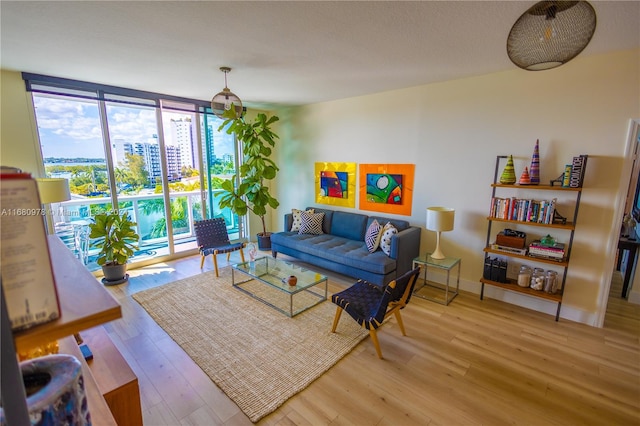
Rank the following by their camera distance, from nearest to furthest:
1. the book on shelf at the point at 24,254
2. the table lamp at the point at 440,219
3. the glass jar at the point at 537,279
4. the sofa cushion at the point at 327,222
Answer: the book on shelf at the point at 24,254
the glass jar at the point at 537,279
the table lamp at the point at 440,219
the sofa cushion at the point at 327,222

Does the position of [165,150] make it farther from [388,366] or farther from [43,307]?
[43,307]

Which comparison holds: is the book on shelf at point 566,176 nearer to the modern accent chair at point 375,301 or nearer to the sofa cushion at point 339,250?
the modern accent chair at point 375,301

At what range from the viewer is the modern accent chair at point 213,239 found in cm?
423

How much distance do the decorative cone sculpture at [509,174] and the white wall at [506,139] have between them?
8.0 inches

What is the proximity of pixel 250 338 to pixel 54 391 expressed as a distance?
7.54ft

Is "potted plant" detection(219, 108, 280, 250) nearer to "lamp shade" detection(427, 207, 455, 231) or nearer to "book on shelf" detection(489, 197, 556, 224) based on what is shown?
"lamp shade" detection(427, 207, 455, 231)

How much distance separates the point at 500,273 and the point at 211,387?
3.11 metres

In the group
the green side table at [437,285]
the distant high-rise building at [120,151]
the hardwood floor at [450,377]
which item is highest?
the distant high-rise building at [120,151]

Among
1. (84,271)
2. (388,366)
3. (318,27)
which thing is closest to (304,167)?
(318,27)

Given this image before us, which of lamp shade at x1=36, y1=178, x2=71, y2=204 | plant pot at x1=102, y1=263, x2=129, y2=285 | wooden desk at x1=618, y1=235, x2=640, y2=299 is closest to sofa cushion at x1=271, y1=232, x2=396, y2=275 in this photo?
plant pot at x1=102, y1=263, x2=129, y2=285

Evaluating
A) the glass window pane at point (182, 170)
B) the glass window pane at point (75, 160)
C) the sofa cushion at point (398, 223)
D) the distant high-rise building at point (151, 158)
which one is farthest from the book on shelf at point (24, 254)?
the glass window pane at point (182, 170)

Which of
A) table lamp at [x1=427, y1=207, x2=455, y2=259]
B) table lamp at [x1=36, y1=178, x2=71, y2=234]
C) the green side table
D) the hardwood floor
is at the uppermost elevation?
table lamp at [x1=36, y1=178, x2=71, y2=234]

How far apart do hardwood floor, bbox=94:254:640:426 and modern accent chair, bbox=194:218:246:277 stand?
1.30 metres

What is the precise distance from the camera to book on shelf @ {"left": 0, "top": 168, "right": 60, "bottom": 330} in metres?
0.48
